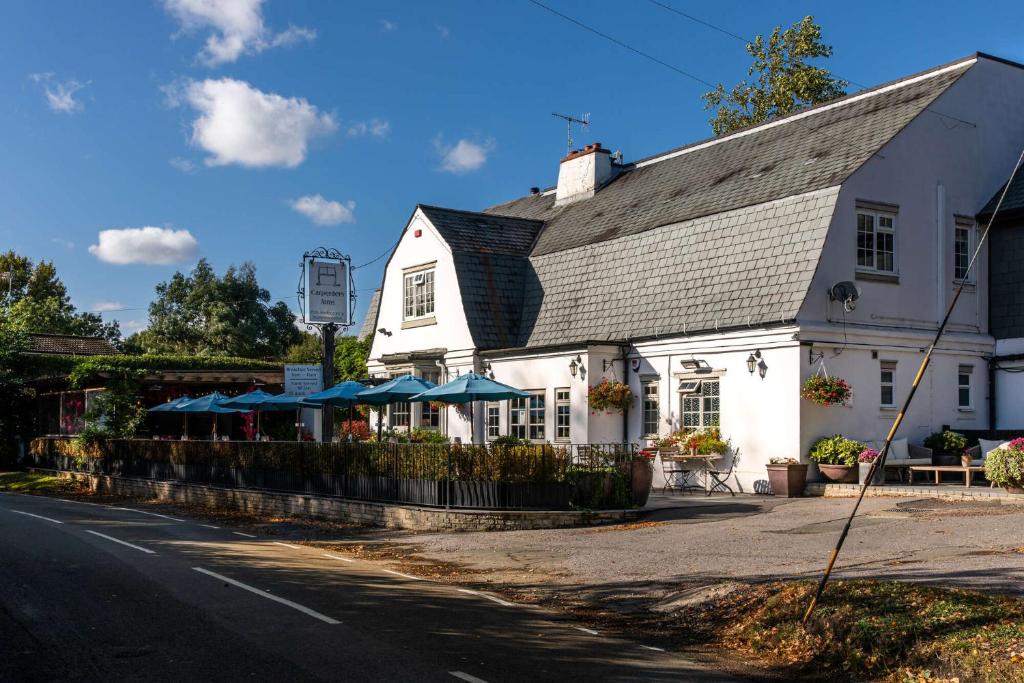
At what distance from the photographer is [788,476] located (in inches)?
809

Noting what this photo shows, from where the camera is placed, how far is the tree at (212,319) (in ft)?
234

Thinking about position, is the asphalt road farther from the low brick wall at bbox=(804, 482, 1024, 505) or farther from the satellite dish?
the satellite dish

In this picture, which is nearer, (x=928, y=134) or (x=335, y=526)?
(x=335, y=526)

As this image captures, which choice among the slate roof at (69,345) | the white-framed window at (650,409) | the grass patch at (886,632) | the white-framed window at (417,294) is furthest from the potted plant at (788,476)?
the slate roof at (69,345)

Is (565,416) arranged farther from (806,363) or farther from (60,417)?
(60,417)

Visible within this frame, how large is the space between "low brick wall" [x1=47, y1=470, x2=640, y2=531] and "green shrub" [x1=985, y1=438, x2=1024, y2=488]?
6.59 meters

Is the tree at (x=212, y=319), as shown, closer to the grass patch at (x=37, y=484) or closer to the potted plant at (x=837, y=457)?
the grass patch at (x=37, y=484)

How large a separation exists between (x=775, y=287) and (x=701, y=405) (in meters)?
3.48

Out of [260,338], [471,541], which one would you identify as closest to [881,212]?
[471,541]

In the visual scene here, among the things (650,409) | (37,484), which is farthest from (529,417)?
(37,484)

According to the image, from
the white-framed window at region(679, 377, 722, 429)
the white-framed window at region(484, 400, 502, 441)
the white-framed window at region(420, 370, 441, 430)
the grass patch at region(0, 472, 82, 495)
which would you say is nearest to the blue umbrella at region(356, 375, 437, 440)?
the white-framed window at region(484, 400, 502, 441)

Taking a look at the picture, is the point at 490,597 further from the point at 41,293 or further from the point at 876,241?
the point at 41,293

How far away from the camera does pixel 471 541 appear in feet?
54.4

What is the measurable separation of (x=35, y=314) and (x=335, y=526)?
154 feet
